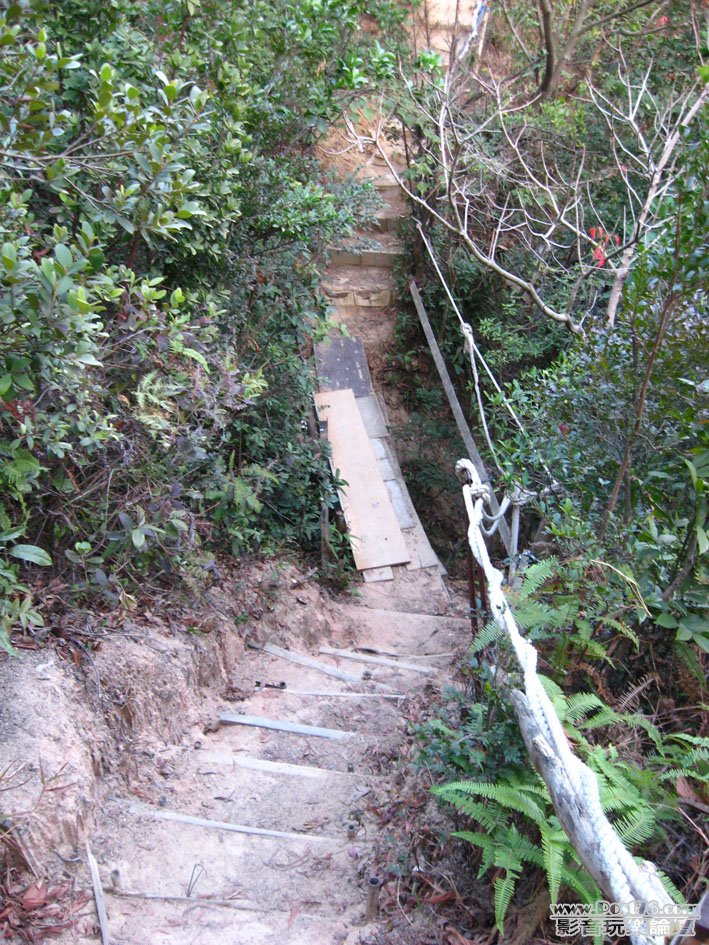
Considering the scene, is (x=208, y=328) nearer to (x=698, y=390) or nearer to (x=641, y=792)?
(x=698, y=390)

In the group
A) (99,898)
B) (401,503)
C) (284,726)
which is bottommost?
(401,503)

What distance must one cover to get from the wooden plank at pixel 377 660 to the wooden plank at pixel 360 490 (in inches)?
57.2

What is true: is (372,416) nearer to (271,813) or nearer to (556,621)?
(271,813)

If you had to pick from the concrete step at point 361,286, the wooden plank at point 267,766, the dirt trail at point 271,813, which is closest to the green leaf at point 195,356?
the dirt trail at point 271,813

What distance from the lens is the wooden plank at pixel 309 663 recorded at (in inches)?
193

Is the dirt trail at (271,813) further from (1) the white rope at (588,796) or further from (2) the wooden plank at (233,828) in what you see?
(1) the white rope at (588,796)

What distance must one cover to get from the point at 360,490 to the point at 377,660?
7.62ft

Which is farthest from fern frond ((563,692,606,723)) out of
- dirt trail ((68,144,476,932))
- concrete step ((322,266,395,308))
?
concrete step ((322,266,395,308))

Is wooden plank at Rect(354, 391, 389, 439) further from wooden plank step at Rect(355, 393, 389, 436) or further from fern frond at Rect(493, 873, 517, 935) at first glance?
fern frond at Rect(493, 873, 517, 935)

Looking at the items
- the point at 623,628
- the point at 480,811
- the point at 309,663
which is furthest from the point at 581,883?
the point at 309,663

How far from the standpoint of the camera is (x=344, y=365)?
328 inches

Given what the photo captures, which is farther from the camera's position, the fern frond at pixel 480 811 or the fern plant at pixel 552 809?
the fern frond at pixel 480 811

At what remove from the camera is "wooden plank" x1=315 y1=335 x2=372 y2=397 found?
8188mm

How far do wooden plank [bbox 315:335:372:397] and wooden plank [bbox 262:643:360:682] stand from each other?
3.63m
